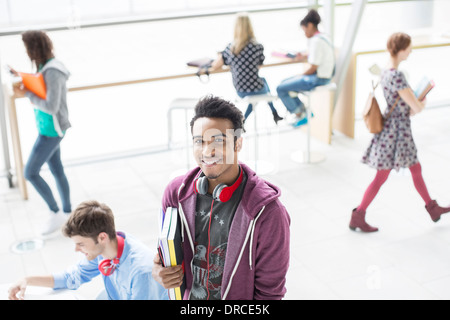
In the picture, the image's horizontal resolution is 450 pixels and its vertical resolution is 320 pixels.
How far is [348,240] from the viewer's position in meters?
4.04

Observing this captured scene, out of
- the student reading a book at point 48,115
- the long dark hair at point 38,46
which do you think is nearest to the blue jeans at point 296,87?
the student reading a book at point 48,115

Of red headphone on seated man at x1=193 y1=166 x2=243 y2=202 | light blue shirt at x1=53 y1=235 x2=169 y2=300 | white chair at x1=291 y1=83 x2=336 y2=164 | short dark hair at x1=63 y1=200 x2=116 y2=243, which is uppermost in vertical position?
red headphone on seated man at x1=193 y1=166 x2=243 y2=202

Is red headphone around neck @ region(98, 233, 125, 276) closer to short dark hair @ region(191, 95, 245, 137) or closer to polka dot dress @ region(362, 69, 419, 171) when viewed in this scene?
short dark hair @ region(191, 95, 245, 137)

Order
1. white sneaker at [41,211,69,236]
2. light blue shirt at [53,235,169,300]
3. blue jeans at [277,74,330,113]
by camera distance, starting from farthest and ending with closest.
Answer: blue jeans at [277,74,330,113], white sneaker at [41,211,69,236], light blue shirt at [53,235,169,300]

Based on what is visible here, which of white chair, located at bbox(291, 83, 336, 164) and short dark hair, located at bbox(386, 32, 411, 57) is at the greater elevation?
short dark hair, located at bbox(386, 32, 411, 57)

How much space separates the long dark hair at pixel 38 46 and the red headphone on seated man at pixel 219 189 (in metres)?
2.59

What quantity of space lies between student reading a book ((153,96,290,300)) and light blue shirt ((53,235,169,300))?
401 millimetres

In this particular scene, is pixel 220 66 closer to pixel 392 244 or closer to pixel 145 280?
pixel 392 244

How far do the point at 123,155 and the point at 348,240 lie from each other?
2.64 metres

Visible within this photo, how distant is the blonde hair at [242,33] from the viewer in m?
4.79

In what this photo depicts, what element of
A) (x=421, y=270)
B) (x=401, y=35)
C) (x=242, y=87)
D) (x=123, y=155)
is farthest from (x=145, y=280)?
(x=123, y=155)

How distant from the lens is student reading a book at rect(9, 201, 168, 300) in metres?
2.26

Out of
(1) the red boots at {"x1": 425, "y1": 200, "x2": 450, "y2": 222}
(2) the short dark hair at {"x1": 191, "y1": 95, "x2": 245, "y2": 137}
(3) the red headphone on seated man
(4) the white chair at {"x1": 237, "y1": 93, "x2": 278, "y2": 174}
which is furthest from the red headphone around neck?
(4) the white chair at {"x1": 237, "y1": 93, "x2": 278, "y2": 174}

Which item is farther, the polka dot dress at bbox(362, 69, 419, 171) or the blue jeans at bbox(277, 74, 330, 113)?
the blue jeans at bbox(277, 74, 330, 113)
